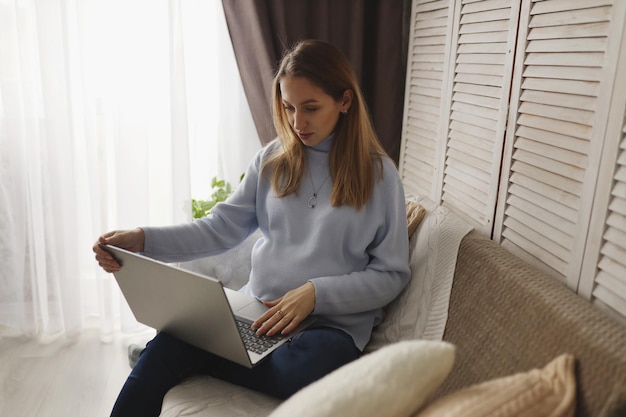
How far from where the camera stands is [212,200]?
231cm

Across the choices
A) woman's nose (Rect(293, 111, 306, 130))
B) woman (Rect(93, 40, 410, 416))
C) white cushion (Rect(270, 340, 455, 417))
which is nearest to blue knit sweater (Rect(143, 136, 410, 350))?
woman (Rect(93, 40, 410, 416))

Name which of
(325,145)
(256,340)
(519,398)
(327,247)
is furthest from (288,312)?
(519,398)

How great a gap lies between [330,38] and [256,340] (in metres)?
1.27

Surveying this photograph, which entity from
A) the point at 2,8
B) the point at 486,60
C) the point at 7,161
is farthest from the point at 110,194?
the point at 486,60

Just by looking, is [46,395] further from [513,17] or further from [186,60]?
[513,17]

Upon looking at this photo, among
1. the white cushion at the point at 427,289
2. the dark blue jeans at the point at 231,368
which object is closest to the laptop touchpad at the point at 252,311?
the dark blue jeans at the point at 231,368

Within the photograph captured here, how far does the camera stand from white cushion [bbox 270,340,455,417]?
0.87 m

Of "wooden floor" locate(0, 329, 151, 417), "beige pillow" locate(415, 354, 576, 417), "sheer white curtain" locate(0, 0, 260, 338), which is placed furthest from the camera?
"sheer white curtain" locate(0, 0, 260, 338)

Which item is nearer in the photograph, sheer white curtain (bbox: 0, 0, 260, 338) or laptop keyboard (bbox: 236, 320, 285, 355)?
laptop keyboard (bbox: 236, 320, 285, 355)

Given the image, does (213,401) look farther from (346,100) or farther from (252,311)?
(346,100)

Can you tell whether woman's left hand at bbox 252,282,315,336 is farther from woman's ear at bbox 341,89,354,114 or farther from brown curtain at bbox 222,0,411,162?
brown curtain at bbox 222,0,411,162

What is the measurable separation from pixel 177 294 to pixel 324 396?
0.49 m

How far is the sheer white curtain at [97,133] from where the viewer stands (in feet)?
7.12

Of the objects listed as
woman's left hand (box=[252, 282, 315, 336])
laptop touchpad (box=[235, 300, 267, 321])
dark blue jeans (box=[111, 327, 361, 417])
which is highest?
woman's left hand (box=[252, 282, 315, 336])
